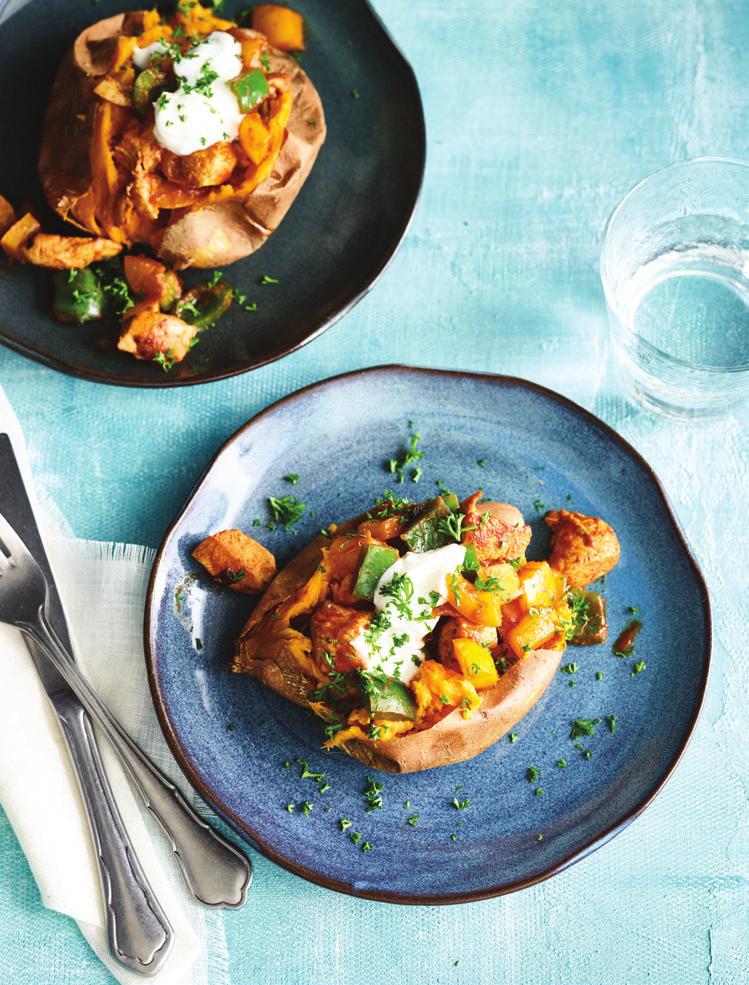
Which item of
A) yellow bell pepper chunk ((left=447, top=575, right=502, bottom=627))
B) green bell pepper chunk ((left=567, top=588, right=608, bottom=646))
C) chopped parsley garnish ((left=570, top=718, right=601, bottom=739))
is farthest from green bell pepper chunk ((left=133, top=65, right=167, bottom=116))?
chopped parsley garnish ((left=570, top=718, right=601, bottom=739))

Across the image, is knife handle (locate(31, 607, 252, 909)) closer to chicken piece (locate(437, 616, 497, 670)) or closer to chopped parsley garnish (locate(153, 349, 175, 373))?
chicken piece (locate(437, 616, 497, 670))

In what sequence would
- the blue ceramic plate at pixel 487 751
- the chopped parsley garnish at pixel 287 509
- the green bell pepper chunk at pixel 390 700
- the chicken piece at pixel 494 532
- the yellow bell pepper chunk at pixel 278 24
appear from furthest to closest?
the yellow bell pepper chunk at pixel 278 24 < the chopped parsley garnish at pixel 287 509 < the blue ceramic plate at pixel 487 751 < the chicken piece at pixel 494 532 < the green bell pepper chunk at pixel 390 700

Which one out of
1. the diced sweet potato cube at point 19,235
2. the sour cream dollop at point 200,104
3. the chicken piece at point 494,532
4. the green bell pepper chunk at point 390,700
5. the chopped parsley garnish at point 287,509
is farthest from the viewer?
the diced sweet potato cube at point 19,235

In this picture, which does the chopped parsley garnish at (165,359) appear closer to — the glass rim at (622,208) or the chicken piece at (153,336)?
the chicken piece at (153,336)

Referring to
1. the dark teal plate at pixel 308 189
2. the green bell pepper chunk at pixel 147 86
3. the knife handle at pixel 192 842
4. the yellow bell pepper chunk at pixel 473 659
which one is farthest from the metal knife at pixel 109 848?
the green bell pepper chunk at pixel 147 86

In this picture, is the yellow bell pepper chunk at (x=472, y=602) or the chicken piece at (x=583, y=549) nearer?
the yellow bell pepper chunk at (x=472, y=602)

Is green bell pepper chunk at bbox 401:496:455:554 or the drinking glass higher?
green bell pepper chunk at bbox 401:496:455:554

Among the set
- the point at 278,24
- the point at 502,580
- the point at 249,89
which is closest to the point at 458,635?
the point at 502,580

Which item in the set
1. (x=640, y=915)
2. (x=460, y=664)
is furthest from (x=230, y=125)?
(x=640, y=915)
